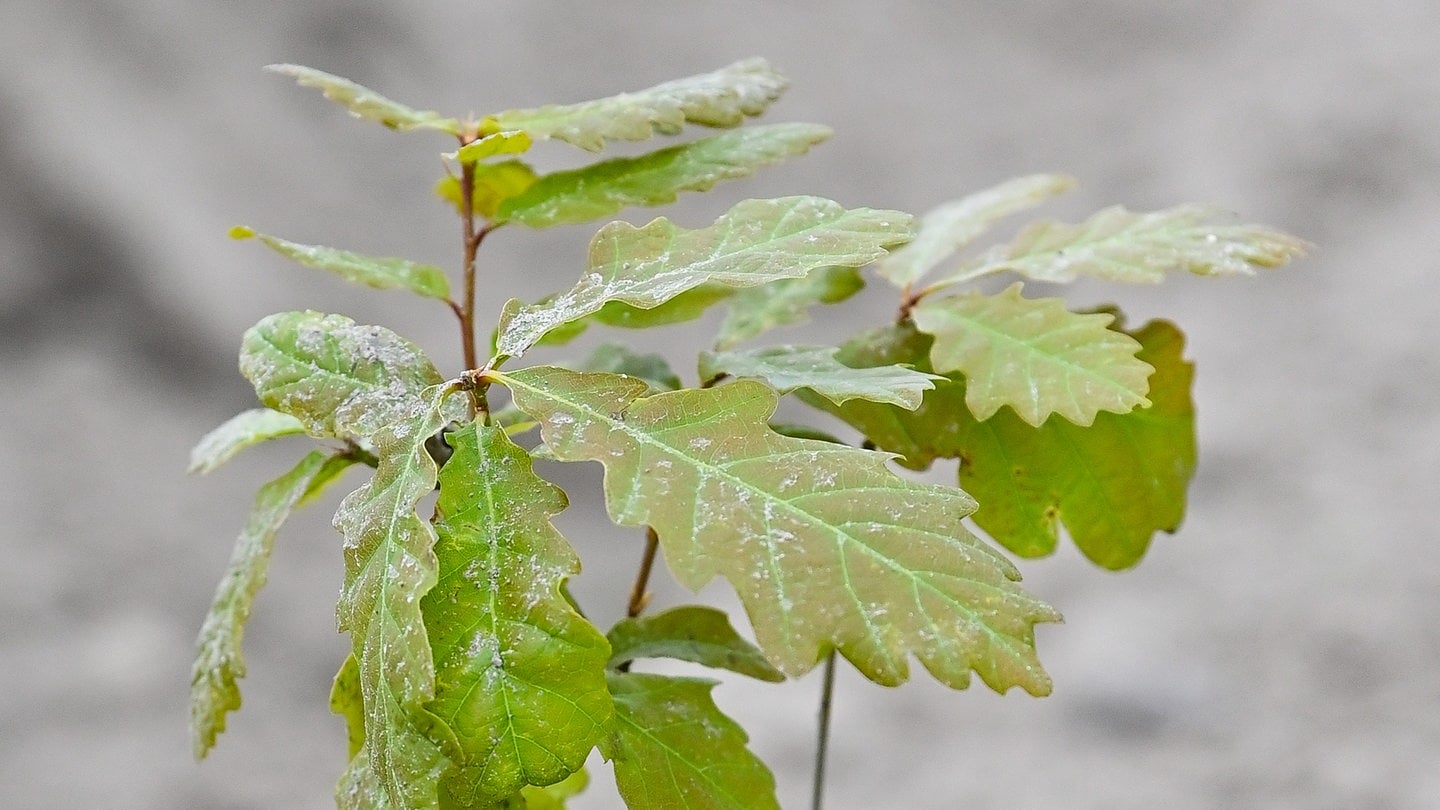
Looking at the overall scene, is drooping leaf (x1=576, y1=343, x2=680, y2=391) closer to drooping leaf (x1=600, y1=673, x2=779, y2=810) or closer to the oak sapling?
the oak sapling

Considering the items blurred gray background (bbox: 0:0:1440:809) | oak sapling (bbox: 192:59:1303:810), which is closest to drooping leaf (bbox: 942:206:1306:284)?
oak sapling (bbox: 192:59:1303:810)

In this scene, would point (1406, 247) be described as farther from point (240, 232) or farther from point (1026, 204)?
point (240, 232)

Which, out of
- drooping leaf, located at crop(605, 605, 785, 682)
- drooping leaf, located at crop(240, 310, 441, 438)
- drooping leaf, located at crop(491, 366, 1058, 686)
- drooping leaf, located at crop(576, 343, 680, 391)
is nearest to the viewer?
drooping leaf, located at crop(491, 366, 1058, 686)

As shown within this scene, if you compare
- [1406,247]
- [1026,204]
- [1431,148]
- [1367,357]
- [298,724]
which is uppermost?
[1431,148]

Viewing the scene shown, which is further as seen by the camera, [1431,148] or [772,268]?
[1431,148]

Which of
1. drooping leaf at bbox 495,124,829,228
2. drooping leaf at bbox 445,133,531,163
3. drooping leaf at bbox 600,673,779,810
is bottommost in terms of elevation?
drooping leaf at bbox 600,673,779,810

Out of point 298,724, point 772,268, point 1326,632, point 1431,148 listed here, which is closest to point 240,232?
point 772,268

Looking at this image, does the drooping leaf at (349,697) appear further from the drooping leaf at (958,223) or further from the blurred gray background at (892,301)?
the blurred gray background at (892,301)
